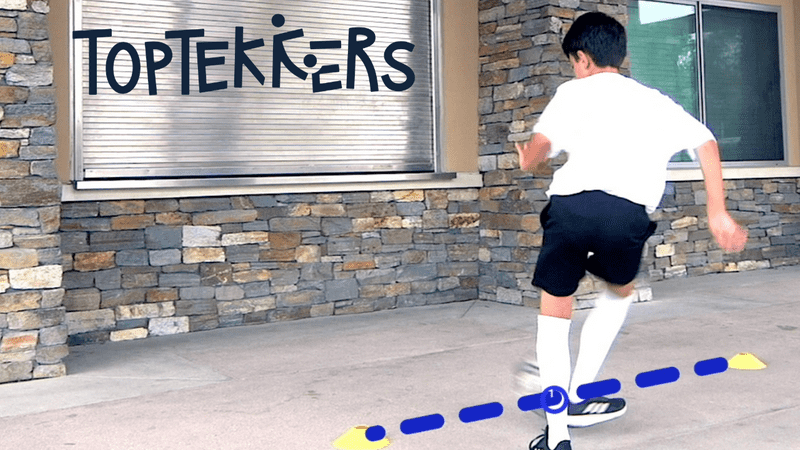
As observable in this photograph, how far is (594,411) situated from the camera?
4.00 m

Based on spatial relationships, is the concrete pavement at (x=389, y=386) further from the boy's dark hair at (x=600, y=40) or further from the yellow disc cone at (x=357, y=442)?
the boy's dark hair at (x=600, y=40)

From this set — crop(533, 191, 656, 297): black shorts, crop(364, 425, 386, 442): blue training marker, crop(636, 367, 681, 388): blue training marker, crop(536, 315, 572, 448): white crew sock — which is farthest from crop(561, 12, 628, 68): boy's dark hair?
crop(364, 425, 386, 442): blue training marker

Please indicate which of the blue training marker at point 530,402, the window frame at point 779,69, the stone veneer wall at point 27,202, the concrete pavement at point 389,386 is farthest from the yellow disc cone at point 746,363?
the window frame at point 779,69

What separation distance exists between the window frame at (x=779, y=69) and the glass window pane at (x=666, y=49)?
4 cm

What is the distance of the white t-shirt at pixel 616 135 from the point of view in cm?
353

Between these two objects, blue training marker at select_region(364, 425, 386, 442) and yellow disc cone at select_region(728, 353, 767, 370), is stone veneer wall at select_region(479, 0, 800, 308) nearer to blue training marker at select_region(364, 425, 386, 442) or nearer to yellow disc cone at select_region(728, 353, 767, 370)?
yellow disc cone at select_region(728, 353, 767, 370)

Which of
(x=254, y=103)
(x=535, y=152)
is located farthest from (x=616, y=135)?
(x=254, y=103)

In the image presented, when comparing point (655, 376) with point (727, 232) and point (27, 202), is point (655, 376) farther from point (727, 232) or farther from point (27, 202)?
point (27, 202)

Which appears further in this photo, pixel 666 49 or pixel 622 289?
pixel 666 49

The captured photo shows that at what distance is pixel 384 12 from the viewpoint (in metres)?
7.71

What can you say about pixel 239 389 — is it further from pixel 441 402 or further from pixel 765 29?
pixel 765 29

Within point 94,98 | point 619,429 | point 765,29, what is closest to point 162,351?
point 94,98

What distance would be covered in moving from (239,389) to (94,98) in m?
2.64

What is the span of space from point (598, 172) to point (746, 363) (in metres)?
2.26
